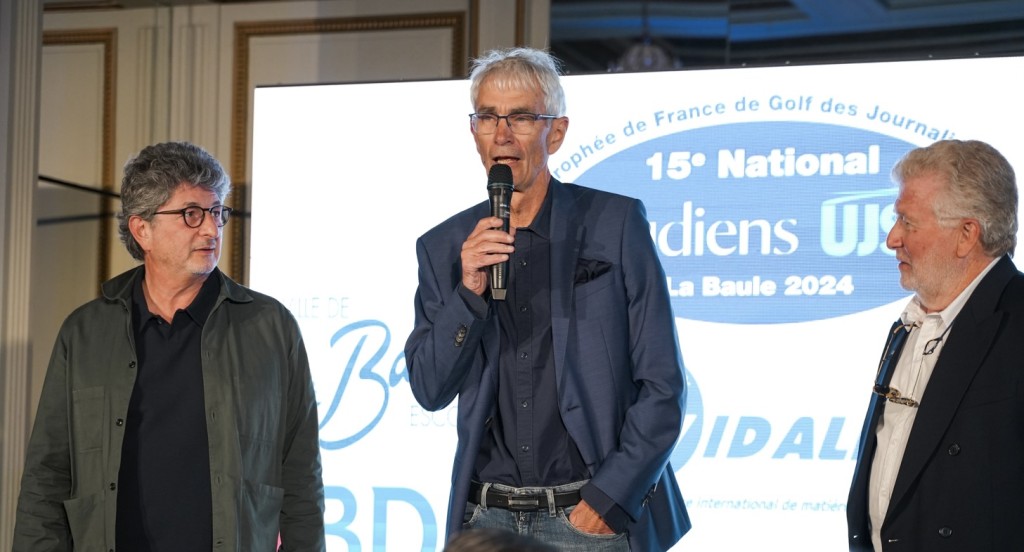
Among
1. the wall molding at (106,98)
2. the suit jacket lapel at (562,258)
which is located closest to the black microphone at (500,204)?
the suit jacket lapel at (562,258)

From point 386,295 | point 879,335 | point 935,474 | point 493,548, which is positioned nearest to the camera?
point 493,548

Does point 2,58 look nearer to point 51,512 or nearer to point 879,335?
point 51,512

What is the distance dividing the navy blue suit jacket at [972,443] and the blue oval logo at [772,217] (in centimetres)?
167

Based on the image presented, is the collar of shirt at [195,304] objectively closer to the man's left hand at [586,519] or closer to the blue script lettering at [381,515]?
the man's left hand at [586,519]

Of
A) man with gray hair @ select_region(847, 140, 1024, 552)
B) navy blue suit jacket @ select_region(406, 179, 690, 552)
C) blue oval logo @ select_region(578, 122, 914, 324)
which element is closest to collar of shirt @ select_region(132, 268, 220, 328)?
navy blue suit jacket @ select_region(406, 179, 690, 552)

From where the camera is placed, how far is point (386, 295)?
421 centimetres

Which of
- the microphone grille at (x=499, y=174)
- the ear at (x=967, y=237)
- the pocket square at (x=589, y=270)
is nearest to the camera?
the ear at (x=967, y=237)

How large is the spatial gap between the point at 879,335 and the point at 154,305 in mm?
2400

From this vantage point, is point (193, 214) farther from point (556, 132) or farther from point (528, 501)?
point (528, 501)

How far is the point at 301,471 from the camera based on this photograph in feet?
8.57

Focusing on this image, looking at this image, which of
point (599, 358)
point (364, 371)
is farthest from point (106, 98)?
point (599, 358)

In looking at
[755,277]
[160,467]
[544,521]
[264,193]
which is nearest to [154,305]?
[160,467]

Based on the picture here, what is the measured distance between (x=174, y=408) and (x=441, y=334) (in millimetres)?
629

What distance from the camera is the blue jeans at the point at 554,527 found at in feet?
7.34
